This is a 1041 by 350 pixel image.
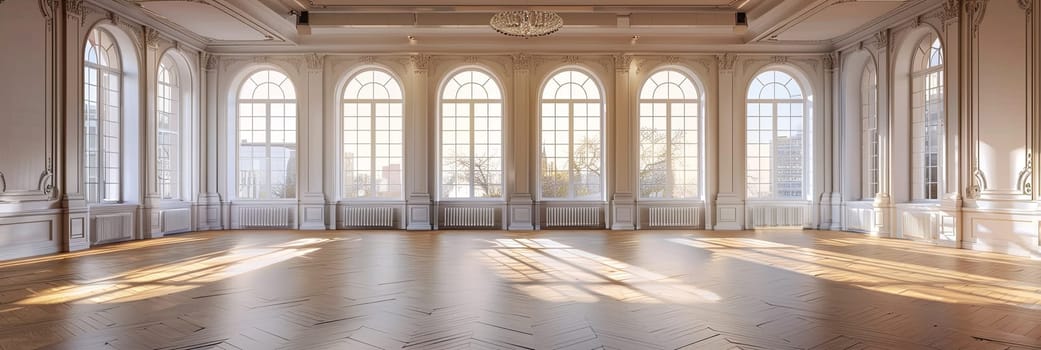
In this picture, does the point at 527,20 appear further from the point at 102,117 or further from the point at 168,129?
the point at 168,129

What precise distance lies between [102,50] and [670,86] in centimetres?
1047

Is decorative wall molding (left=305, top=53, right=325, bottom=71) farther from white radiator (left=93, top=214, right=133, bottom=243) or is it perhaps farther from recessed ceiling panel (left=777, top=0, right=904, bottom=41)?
recessed ceiling panel (left=777, top=0, right=904, bottom=41)

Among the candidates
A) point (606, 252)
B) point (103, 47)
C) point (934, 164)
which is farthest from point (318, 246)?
point (934, 164)

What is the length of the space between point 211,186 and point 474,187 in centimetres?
548

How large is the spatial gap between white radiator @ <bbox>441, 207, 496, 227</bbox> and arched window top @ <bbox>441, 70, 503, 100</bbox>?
238 cm

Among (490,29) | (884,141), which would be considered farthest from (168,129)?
(884,141)

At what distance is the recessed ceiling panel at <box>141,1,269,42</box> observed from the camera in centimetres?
918

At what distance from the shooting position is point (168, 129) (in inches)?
452

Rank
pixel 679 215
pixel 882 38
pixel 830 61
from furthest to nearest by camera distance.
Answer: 1. pixel 679 215
2. pixel 830 61
3. pixel 882 38

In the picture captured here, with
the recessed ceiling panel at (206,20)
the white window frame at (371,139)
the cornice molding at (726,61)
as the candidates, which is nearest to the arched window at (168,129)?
the recessed ceiling panel at (206,20)

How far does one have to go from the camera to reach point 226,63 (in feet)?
40.5

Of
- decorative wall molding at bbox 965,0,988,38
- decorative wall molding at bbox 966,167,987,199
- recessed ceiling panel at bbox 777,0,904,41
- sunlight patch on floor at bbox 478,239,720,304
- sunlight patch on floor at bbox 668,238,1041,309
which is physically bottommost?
sunlight patch on floor at bbox 668,238,1041,309

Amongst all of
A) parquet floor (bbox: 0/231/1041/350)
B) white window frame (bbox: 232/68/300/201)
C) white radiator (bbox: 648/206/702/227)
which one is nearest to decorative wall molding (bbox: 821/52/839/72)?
white radiator (bbox: 648/206/702/227)

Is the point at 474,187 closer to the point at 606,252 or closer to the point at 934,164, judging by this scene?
the point at 606,252
